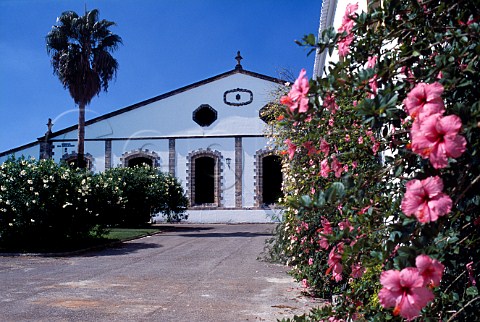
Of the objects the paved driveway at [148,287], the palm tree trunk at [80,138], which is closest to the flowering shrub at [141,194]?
the palm tree trunk at [80,138]

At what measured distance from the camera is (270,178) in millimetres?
27422

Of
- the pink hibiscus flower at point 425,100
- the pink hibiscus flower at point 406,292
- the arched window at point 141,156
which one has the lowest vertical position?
the pink hibiscus flower at point 406,292

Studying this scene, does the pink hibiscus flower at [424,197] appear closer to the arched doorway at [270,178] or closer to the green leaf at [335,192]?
the green leaf at [335,192]

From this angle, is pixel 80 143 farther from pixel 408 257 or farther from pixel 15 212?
pixel 408 257

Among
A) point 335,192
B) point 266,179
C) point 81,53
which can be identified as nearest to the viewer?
point 335,192

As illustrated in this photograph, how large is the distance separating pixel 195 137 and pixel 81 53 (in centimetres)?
749

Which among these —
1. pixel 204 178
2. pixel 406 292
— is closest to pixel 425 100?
pixel 406 292

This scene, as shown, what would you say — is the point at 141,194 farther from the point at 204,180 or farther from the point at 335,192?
the point at 335,192

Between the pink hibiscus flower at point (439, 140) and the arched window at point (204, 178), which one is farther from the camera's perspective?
the arched window at point (204, 178)

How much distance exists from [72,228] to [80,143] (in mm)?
10586

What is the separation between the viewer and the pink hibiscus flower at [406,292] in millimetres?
1420

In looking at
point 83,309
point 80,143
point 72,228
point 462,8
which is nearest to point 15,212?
point 72,228

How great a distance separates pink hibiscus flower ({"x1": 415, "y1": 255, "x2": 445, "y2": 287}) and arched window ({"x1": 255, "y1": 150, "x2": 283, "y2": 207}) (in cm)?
2512

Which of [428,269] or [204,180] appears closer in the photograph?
[428,269]
